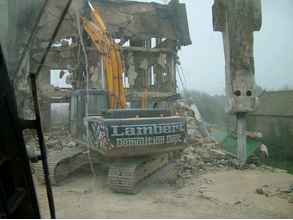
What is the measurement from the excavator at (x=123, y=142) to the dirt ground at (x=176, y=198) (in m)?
0.26

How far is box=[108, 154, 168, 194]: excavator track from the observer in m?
5.95

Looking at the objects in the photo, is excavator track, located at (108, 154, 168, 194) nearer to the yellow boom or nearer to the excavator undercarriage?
the excavator undercarriage

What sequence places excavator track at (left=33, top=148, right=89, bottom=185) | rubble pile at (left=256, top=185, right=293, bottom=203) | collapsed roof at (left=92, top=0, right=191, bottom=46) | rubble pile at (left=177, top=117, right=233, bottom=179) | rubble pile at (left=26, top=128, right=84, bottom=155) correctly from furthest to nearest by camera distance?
collapsed roof at (left=92, top=0, right=191, bottom=46) → rubble pile at (left=26, top=128, right=84, bottom=155) → rubble pile at (left=177, top=117, right=233, bottom=179) → excavator track at (left=33, top=148, right=89, bottom=185) → rubble pile at (left=256, top=185, right=293, bottom=203)

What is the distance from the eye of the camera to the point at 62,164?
675 cm

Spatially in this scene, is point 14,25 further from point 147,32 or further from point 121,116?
point 147,32

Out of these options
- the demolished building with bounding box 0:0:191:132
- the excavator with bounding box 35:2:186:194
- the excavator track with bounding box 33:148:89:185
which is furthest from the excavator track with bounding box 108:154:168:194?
the demolished building with bounding box 0:0:191:132

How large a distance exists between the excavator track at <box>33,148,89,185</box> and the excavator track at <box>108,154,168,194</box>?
104 centimetres

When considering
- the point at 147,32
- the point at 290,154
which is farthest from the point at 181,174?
the point at 147,32

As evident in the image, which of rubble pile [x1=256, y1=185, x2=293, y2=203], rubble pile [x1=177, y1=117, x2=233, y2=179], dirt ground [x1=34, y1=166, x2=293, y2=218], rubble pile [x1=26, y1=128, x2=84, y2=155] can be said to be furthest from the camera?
rubble pile [x1=26, y1=128, x2=84, y2=155]

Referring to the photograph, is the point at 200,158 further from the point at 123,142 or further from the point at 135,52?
the point at 135,52

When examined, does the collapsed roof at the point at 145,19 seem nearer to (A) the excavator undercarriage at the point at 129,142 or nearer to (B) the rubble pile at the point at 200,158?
(B) the rubble pile at the point at 200,158

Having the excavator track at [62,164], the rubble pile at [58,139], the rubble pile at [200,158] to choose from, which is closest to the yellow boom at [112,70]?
the excavator track at [62,164]

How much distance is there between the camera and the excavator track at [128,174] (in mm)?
5945

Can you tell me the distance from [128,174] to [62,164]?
1.43 m
